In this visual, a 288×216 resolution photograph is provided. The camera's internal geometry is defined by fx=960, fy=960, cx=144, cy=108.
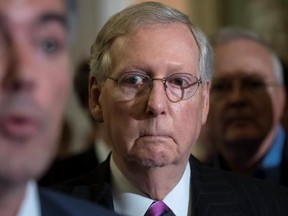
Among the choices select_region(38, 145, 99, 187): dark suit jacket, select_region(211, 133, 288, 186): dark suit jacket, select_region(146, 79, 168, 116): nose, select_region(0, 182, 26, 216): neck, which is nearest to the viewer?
select_region(0, 182, 26, 216): neck

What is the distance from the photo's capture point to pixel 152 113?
268 cm

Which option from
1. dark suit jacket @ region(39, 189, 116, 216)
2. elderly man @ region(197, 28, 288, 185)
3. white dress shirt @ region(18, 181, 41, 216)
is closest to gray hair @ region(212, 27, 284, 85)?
elderly man @ region(197, 28, 288, 185)

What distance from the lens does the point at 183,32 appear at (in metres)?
2.80

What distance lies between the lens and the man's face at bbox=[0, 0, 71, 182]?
1.68 metres

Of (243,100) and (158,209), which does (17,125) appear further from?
(243,100)

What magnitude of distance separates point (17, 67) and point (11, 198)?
27 centimetres

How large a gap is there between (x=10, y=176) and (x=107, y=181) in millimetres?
1114

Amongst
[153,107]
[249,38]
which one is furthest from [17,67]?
[249,38]

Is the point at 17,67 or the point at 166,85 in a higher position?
the point at 17,67

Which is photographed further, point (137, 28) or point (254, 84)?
point (254, 84)

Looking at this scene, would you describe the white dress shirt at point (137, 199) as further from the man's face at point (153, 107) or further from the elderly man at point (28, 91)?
the elderly man at point (28, 91)

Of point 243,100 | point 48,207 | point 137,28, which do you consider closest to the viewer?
point 48,207

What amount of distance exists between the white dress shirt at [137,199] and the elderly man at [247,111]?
1123 millimetres

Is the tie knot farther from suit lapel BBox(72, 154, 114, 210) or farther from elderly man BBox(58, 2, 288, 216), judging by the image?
suit lapel BBox(72, 154, 114, 210)
